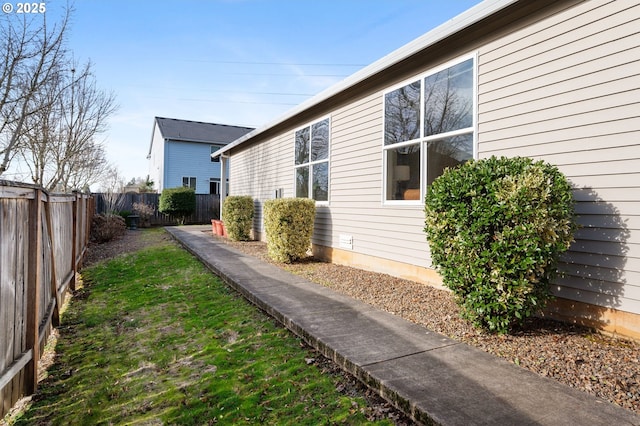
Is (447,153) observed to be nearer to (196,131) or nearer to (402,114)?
(402,114)

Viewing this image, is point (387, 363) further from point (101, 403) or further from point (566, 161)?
point (566, 161)

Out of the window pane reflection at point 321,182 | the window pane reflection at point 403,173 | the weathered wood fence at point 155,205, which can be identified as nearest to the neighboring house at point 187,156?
the weathered wood fence at point 155,205

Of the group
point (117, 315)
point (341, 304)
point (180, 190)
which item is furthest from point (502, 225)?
point (180, 190)

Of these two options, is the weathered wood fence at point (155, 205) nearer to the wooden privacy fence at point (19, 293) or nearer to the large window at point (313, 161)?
the large window at point (313, 161)

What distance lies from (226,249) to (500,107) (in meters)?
6.89

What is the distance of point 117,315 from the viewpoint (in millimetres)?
4332

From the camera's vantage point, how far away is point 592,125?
10.2ft

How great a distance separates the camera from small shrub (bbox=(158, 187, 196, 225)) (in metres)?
17.4

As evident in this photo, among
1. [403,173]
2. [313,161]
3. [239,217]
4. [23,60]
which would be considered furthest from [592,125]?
[23,60]

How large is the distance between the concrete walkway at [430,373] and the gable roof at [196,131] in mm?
22366

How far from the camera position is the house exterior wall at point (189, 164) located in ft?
77.0

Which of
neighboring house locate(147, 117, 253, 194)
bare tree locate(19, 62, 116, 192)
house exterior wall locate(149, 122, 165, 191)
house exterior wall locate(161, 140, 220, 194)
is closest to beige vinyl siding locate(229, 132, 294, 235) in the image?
bare tree locate(19, 62, 116, 192)

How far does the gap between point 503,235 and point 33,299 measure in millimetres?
3666

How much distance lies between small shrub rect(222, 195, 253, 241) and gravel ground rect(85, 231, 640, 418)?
6149mm
